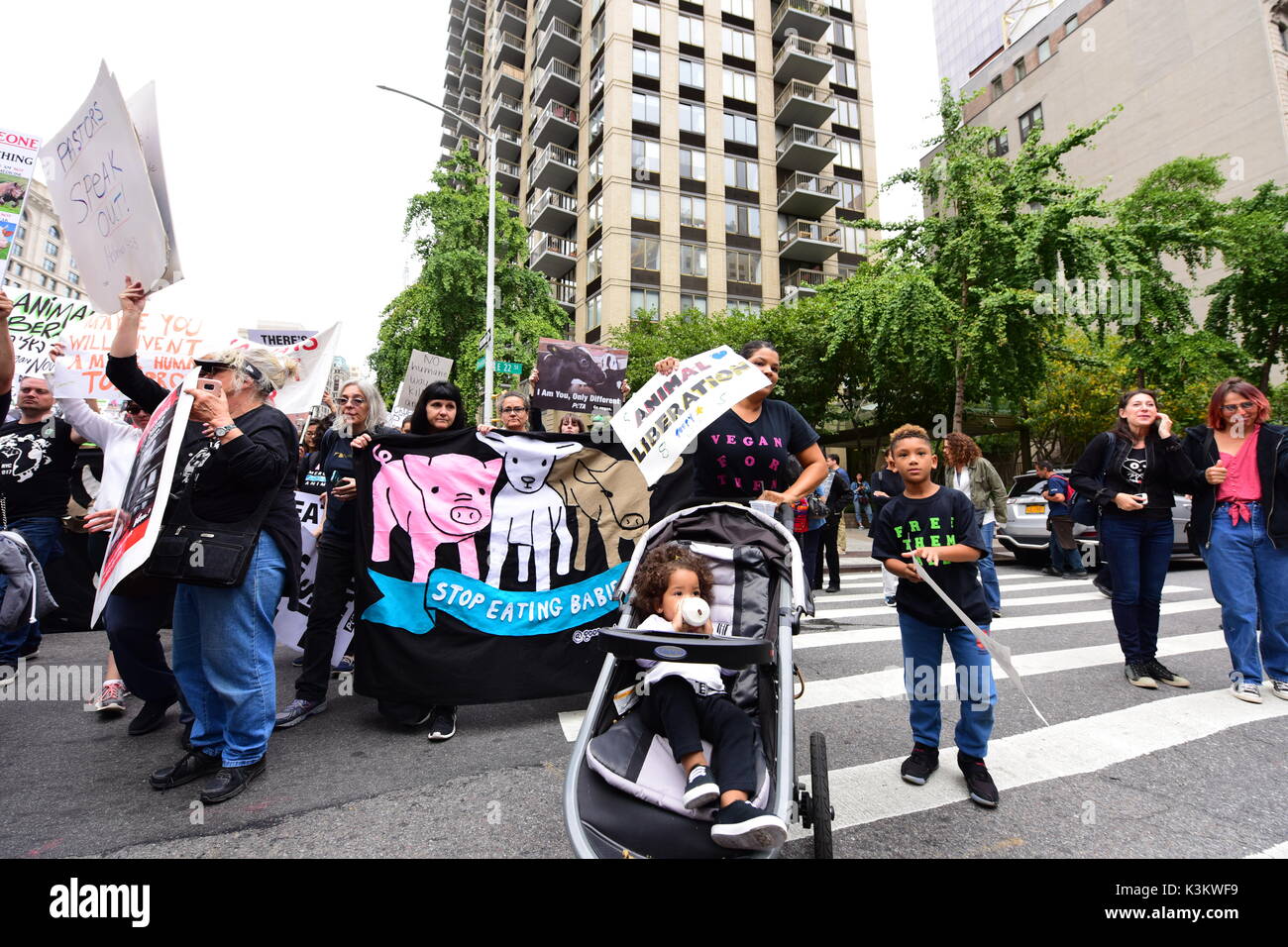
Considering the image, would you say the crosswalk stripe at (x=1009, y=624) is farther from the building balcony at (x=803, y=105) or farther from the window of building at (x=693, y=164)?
the building balcony at (x=803, y=105)

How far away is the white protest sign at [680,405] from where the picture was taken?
3164mm

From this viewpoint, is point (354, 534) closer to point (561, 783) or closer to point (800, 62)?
point (561, 783)

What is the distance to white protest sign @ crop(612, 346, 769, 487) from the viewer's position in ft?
10.4

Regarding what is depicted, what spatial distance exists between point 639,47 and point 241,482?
38.9 metres

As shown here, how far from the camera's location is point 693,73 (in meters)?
35.5

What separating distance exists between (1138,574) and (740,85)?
39418 millimetres

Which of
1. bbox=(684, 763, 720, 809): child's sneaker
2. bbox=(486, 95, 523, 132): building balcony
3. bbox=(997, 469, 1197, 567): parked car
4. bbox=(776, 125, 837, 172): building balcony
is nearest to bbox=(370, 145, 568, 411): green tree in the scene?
bbox=(997, 469, 1197, 567): parked car

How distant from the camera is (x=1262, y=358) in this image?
1766 centimetres

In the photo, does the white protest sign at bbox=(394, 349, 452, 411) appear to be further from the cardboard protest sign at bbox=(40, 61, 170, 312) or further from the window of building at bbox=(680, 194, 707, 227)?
the window of building at bbox=(680, 194, 707, 227)

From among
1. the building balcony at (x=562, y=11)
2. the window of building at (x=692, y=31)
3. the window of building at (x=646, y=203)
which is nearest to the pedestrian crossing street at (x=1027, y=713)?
the window of building at (x=646, y=203)

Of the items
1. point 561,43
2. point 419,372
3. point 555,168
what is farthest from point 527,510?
point 561,43

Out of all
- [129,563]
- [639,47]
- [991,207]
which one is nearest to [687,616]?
[129,563]
